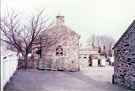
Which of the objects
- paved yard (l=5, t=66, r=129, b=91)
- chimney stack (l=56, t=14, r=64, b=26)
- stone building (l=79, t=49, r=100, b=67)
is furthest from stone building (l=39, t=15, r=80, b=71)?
paved yard (l=5, t=66, r=129, b=91)

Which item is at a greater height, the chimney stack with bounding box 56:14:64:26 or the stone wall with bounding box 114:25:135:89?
the chimney stack with bounding box 56:14:64:26

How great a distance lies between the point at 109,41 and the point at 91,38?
809 centimetres

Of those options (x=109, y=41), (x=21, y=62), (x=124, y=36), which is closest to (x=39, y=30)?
(x=21, y=62)

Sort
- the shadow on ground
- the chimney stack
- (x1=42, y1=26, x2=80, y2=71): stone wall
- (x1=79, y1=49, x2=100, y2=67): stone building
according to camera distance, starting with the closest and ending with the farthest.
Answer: the shadow on ground, (x1=42, y1=26, x2=80, y2=71): stone wall, the chimney stack, (x1=79, y1=49, x2=100, y2=67): stone building

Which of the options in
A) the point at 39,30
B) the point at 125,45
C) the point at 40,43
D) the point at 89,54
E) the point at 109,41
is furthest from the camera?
the point at 109,41

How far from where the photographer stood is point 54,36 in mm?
24062

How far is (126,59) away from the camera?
A: 452 inches

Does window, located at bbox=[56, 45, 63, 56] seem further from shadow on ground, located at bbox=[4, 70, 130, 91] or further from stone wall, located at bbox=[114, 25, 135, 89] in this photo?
stone wall, located at bbox=[114, 25, 135, 89]

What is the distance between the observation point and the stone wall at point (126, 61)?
34.9 ft

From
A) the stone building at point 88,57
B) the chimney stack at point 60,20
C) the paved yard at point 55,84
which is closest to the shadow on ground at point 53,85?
the paved yard at point 55,84

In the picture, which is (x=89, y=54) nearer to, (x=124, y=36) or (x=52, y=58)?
(x=52, y=58)

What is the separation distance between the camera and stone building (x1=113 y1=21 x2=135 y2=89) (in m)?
10.6

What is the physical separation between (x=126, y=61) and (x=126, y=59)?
126mm

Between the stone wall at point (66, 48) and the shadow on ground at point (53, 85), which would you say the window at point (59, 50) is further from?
the shadow on ground at point (53, 85)
